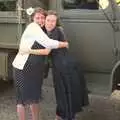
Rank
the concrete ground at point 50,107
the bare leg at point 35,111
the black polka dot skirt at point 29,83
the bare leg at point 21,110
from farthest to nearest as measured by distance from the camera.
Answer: the concrete ground at point 50,107
the bare leg at point 35,111
the bare leg at point 21,110
the black polka dot skirt at point 29,83

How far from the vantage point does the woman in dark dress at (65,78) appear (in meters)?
5.18

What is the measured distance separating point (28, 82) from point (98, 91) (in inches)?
31.1

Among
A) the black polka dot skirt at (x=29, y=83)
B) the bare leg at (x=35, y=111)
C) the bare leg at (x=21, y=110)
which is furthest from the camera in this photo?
the bare leg at (x=35, y=111)

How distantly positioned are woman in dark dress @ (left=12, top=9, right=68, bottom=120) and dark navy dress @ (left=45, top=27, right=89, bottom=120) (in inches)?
4.7

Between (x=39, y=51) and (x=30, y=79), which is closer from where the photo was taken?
(x=39, y=51)

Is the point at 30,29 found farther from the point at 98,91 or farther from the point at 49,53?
the point at 98,91

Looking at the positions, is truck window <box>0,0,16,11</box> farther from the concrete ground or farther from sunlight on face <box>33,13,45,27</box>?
the concrete ground

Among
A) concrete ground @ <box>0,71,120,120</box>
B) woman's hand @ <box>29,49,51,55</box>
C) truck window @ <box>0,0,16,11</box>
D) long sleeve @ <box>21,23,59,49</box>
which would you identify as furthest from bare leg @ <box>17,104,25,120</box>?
truck window @ <box>0,0,16,11</box>

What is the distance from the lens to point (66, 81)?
5.17 meters

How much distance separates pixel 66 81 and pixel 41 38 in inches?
21.5

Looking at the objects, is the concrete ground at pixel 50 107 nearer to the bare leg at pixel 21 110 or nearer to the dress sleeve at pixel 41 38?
the bare leg at pixel 21 110

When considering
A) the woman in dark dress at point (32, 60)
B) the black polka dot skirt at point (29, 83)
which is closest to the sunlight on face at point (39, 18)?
the woman in dark dress at point (32, 60)

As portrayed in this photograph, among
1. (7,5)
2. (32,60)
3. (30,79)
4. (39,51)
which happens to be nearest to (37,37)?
(39,51)

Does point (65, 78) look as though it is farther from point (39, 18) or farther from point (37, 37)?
point (39, 18)
